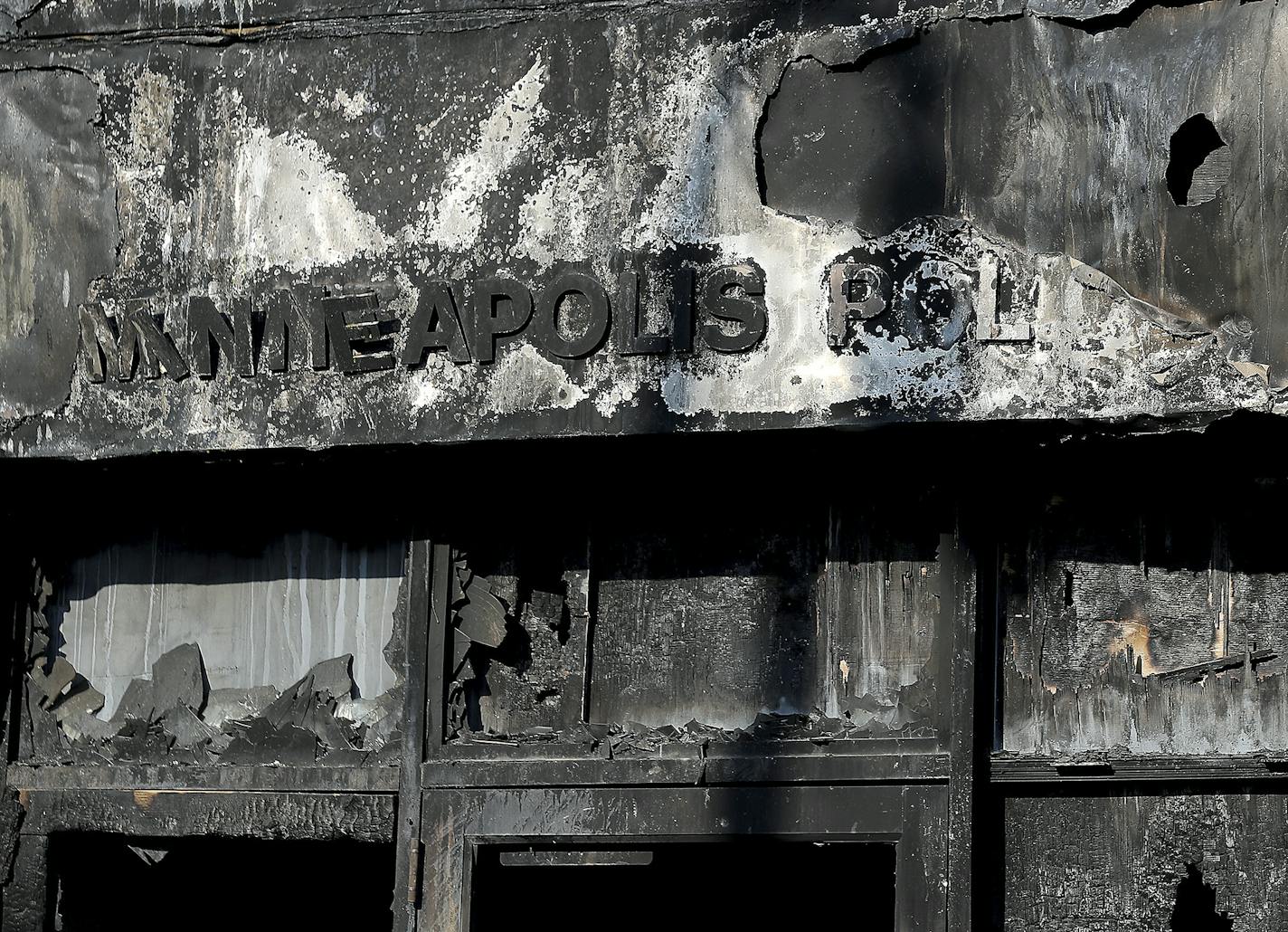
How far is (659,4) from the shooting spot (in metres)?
5.51

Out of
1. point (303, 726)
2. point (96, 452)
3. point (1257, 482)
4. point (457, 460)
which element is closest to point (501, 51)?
point (457, 460)

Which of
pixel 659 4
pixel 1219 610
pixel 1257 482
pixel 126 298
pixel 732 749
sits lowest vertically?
pixel 732 749

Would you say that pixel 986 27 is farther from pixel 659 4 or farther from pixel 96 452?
pixel 96 452

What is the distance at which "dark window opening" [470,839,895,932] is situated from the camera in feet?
17.8

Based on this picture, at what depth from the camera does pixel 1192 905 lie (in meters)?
5.12

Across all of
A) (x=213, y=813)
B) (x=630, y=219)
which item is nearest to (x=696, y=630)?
(x=630, y=219)

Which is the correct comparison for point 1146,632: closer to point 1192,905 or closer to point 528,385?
point 1192,905

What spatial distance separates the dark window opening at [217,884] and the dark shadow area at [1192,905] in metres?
2.10

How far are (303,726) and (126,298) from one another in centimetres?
128

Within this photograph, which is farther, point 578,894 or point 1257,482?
point 578,894

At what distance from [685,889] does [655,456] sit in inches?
49.4

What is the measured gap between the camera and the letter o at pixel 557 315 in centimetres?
537

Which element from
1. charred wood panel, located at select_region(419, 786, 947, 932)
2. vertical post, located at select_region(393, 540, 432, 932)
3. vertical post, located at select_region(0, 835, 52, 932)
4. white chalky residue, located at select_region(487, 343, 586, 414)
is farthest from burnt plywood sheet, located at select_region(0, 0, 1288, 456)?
vertical post, located at select_region(0, 835, 52, 932)

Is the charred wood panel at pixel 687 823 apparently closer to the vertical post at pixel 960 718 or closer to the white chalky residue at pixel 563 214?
the vertical post at pixel 960 718
